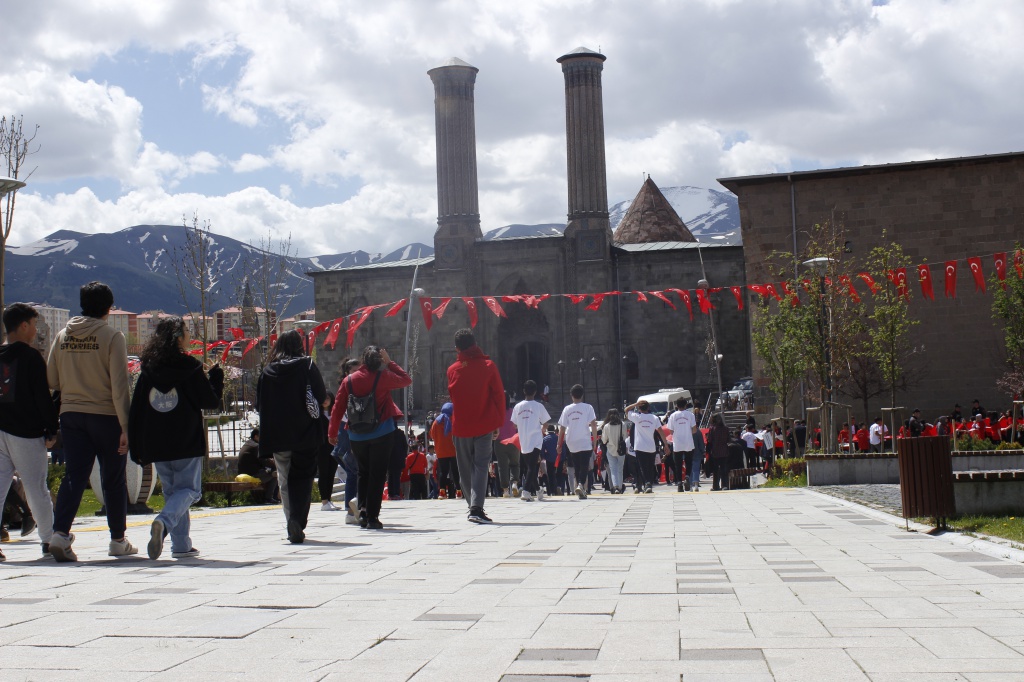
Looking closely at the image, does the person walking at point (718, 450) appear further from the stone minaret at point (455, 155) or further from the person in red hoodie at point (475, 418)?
the stone minaret at point (455, 155)

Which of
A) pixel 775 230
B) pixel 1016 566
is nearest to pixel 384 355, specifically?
pixel 1016 566

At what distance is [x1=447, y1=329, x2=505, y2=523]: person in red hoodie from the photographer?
10.5 metres

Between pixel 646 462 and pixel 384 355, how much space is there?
9.14 metres

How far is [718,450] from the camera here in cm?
2027

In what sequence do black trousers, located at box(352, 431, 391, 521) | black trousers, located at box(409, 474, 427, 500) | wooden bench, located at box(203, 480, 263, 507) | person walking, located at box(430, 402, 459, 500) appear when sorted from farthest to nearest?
1. black trousers, located at box(409, 474, 427, 500)
2. person walking, located at box(430, 402, 459, 500)
3. wooden bench, located at box(203, 480, 263, 507)
4. black trousers, located at box(352, 431, 391, 521)

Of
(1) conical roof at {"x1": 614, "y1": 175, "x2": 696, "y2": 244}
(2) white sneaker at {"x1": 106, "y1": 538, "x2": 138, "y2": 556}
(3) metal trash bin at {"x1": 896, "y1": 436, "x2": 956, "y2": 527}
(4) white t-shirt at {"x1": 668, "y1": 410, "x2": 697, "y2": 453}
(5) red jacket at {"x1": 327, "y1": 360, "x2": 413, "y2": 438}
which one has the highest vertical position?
(1) conical roof at {"x1": 614, "y1": 175, "x2": 696, "y2": 244}

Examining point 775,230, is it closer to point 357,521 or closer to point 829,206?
point 829,206

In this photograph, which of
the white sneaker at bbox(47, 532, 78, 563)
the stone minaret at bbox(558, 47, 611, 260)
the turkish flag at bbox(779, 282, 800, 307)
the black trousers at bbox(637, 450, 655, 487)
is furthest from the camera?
the stone minaret at bbox(558, 47, 611, 260)

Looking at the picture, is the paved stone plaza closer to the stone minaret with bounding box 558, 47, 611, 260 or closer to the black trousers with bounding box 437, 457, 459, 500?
the black trousers with bounding box 437, 457, 459, 500

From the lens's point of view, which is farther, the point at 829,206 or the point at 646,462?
Answer: the point at 829,206

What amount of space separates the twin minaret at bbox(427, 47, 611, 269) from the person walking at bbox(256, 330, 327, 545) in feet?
158

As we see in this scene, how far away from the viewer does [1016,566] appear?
615cm

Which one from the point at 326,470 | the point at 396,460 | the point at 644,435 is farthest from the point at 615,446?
the point at 326,470

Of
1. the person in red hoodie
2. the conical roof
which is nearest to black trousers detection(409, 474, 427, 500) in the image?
the person in red hoodie
